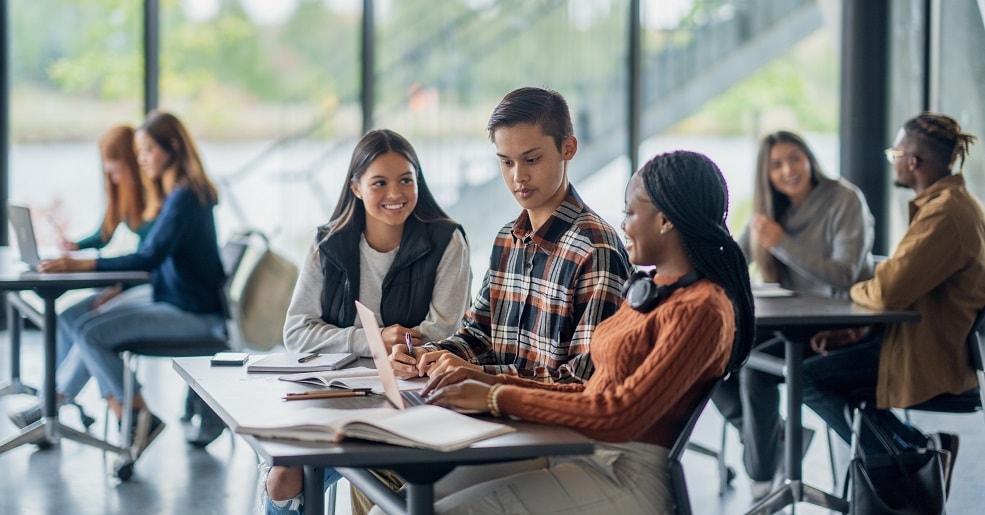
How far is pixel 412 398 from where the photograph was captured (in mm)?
2230

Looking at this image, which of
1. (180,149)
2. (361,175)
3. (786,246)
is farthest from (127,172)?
(786,246)

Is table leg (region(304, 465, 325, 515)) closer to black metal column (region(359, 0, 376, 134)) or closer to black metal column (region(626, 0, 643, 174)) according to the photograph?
black metal column (region(359, 0, 376, 134))

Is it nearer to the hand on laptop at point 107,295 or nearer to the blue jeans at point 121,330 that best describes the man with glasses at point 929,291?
the blue jeans at point 121,330

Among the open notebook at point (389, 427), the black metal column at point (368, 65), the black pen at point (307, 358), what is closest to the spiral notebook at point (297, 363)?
the black pen at point (307, 358)

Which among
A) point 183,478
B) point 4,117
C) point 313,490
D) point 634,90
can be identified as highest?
point 634,90

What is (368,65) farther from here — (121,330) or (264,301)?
(121,330)

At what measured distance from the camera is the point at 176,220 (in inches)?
175

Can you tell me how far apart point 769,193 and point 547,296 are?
6.78 feet

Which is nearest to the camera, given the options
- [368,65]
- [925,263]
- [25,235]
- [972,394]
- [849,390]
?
[925,263]

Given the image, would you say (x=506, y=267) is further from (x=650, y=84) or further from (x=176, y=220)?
(x=650, y=84)

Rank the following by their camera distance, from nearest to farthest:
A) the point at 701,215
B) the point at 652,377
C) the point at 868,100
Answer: the point at 652,377, the point at 701,215, the point at 868,100

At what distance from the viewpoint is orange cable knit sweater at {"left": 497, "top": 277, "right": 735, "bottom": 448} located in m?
2.04

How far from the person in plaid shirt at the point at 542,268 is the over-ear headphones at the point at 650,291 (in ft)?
0.83

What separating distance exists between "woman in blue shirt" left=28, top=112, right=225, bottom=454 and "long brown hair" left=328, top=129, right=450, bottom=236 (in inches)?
53.4
